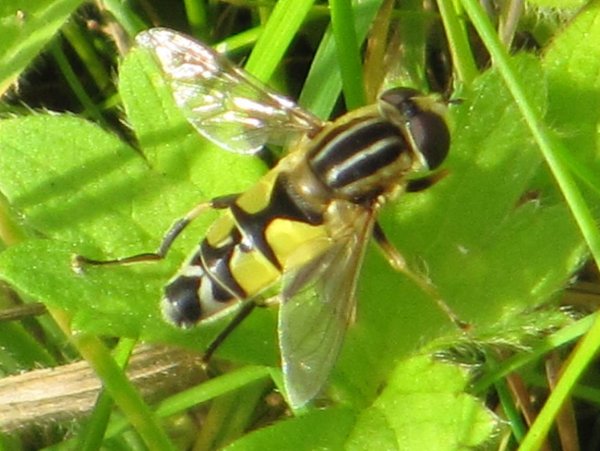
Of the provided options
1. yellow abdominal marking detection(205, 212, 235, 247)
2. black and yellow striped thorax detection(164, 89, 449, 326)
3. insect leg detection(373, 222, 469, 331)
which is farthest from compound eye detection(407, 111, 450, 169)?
yellow abdominal marking detection(205, 212, 235, 247)

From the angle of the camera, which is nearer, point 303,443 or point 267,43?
point 303,443

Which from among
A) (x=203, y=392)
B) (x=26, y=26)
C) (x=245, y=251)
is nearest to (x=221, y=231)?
(x=245, y=251)

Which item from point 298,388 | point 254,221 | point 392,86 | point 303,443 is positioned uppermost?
point 392,86

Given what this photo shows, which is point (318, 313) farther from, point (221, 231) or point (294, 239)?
point (221, 231)

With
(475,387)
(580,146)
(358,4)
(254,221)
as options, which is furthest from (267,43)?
(475,387)

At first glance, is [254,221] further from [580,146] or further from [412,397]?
[580,146]

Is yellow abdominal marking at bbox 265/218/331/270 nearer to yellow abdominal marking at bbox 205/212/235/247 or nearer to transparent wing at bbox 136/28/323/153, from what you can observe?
yellow abdominal marking at bbox 205/212/235/247

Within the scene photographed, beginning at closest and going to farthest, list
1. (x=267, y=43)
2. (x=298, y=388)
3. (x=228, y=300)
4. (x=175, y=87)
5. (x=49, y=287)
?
(x=298, y=388) < (x=49, y=287) < (x=228, y=300) < (x=175, y=87) < (x=267, y=43)
